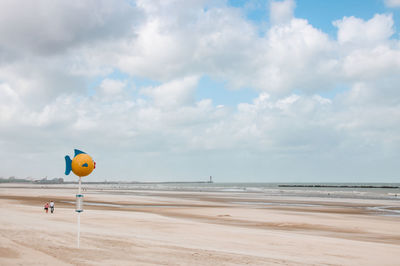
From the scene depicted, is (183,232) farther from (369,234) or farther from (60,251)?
(369,234)

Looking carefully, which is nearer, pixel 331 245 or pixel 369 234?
pixel 331 245

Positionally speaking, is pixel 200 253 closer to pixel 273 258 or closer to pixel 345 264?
pixel 273 258

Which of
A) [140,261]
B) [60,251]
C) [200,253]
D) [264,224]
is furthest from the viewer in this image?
[264,224]

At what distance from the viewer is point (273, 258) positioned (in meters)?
13.1

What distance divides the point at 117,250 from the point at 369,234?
1706 centimetres

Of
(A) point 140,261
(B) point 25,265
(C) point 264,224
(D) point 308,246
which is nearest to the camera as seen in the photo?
(B) point 25,265

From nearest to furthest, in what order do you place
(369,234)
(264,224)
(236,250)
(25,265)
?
(25,265) → (236,250) → (369,234) → (264,224)

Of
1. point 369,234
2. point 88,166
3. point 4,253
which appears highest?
point 88,166

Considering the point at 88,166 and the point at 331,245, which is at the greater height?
the point at 88,166

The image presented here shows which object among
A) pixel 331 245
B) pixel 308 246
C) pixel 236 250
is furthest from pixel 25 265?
pixel 331 245

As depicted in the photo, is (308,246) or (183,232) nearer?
(308,246)

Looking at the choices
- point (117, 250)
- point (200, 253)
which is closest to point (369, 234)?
point (200, 253)

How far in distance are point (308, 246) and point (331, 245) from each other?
4.50 feet

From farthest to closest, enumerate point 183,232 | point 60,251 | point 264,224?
Answer: 1. point 264,224
2. point 183,232
3. point 60,251
